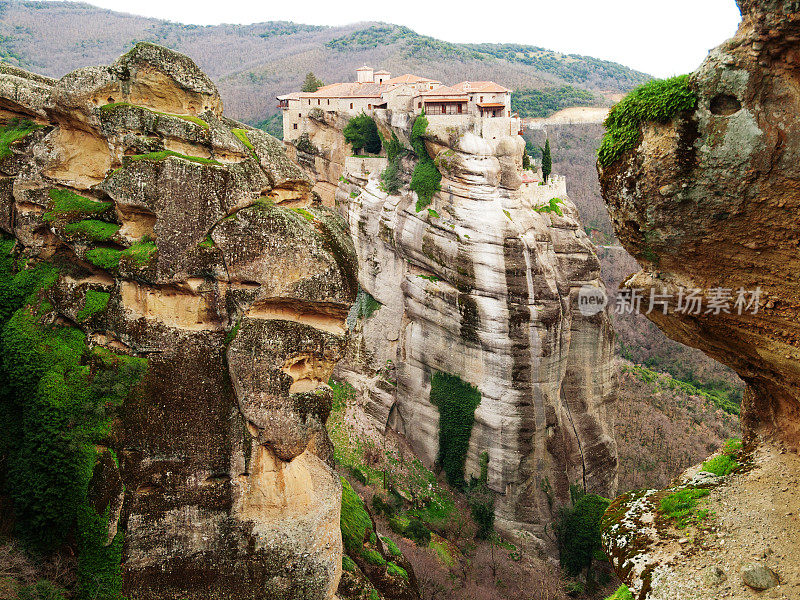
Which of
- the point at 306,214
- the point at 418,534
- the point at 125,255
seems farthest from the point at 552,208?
the point at 125,255

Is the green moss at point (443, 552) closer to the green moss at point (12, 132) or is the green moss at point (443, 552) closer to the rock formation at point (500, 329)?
the rock formation at point (500, 329)

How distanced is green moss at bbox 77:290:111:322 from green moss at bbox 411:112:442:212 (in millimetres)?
21252

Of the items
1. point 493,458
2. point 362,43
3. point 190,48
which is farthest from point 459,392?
point 190,48

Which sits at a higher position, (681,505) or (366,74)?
(366,74)

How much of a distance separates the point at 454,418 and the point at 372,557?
Answer: 52.3ft

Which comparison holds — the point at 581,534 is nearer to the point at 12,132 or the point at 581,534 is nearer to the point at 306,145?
the point at 12,132

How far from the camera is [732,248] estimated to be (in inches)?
252

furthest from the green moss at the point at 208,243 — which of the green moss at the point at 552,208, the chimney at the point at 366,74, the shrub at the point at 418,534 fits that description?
the chimney at the point at 366,74

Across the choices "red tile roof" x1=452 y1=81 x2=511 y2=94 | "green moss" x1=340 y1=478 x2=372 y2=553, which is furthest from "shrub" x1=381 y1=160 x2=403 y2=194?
"green moss" x1=340 y1=478 x2=372 y2=553

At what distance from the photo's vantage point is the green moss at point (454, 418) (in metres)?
31.1

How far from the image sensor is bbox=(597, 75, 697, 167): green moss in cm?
618

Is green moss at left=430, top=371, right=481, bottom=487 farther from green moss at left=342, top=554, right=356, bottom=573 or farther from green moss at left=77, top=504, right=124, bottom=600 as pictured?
green moss at left=77, top=504, right=124, bottom=600

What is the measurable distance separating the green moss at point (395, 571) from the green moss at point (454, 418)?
49.0 feet

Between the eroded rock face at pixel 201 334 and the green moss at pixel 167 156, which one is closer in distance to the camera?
the eroded rock face at pixel 201 334
